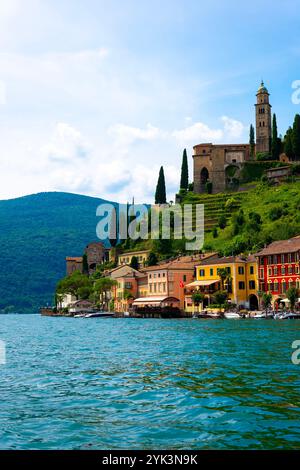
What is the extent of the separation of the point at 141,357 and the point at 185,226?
9988cm

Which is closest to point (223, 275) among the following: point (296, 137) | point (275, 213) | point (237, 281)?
point (237, 281)

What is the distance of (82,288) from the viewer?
132 m

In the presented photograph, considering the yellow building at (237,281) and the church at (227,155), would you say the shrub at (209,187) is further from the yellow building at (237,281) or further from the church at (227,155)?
the yellow building at (237,281)

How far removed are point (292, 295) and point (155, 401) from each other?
58028 mm

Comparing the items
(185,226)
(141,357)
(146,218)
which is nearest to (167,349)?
(141,357)

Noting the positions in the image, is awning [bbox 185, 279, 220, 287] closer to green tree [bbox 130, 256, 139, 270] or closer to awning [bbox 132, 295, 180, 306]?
awning [bbox 132, 295, 180, 306]

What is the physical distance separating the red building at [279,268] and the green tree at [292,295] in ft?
4.75

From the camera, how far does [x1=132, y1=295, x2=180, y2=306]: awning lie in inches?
3787

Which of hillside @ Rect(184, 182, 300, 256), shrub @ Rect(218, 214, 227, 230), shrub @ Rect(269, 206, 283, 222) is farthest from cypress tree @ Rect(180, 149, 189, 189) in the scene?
shrub @ Rect(269, 206, 283, 222)

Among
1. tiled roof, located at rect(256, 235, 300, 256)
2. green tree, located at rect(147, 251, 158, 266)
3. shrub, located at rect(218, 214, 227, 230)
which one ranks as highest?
shrub, located at rect(218, 214, 227, 230)

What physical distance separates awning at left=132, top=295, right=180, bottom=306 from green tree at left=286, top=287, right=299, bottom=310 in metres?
24.6

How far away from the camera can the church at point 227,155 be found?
13762 cm

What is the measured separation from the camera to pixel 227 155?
140 m
